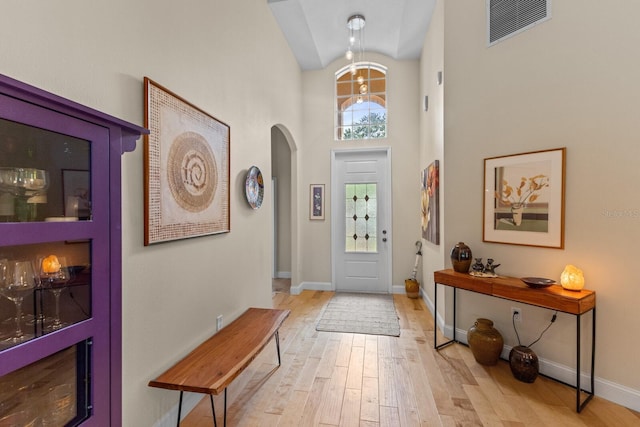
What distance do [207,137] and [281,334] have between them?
2.24 metres

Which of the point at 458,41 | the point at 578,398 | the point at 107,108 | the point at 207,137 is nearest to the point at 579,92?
the point at 458,41

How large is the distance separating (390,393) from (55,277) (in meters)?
2.19

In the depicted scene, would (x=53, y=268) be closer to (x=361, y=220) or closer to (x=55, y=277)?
(x=55, y=277)

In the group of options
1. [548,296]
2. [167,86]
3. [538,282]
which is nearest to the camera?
[167,86]

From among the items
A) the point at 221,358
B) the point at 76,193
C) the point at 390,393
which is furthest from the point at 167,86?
the point at 390,393

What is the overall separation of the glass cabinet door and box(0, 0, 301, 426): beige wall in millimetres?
363

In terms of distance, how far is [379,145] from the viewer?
16.2 feet

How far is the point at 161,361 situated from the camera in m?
1.73

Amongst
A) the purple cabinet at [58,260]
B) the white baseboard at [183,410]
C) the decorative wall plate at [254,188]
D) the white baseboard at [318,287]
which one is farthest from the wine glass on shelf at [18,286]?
the white baseboard at [318,287]

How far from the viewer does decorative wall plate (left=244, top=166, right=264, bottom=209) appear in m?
2.90

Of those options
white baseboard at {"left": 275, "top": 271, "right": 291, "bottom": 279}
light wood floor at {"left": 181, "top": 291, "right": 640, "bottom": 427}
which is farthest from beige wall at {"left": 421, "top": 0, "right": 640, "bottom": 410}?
white baseboard at {"left": 275, "top": 271, "right": 291, "bottom": 279}

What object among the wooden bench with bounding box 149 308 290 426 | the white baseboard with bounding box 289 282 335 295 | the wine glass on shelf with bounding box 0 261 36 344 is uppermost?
the wine glass on shelf with bounding box 0 261 36 344

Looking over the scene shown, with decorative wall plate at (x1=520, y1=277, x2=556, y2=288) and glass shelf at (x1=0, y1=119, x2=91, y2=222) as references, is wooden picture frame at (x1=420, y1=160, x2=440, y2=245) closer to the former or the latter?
decorative wall plate at (x1=520, y1=277, x2=556, y2=288)

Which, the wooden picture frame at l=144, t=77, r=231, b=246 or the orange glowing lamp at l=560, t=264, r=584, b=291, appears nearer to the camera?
the wooden picture frame at l=144, t=77, r=231, b=246
